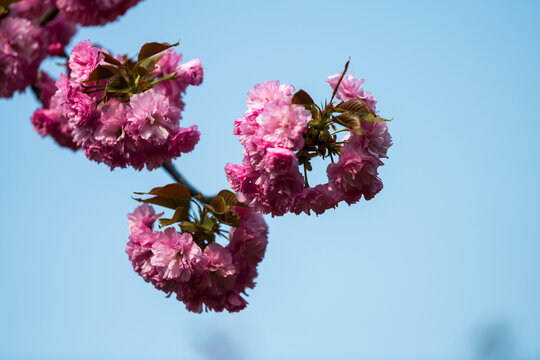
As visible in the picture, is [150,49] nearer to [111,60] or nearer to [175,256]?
[111,60]

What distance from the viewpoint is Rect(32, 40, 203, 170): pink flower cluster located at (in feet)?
8.55

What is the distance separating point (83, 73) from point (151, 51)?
0.31m

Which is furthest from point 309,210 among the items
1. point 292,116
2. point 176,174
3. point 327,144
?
point 176,174

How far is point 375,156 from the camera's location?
2.34m

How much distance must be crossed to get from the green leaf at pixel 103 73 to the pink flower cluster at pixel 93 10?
369mm

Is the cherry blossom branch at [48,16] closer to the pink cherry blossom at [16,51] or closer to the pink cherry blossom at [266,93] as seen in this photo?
the pink cherry blossom at [16,51]

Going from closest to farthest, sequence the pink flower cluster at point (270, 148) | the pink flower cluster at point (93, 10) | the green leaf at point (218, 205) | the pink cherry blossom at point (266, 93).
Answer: the pink flower cluster at point (270, 148), the pink cherry blossom at point (266, 93), the green leaf at point (218, 205), the pink flower cluster at point (93, 10)

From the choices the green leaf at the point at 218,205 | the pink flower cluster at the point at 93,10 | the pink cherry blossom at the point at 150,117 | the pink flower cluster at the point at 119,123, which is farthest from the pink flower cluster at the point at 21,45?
the green leaf at the point at 218,205

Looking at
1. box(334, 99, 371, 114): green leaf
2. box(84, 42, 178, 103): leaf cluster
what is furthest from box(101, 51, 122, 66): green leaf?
box(334, 99, 371, 114): green leaf

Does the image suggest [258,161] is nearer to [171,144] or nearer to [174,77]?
[171,144]

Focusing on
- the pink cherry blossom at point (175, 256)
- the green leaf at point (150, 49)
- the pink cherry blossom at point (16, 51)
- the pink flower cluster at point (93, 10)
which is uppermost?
the pink cherry blossom at point (16, 51)

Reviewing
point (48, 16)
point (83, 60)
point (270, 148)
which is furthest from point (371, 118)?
point (48, 16)

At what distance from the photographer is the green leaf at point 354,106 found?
225 cm

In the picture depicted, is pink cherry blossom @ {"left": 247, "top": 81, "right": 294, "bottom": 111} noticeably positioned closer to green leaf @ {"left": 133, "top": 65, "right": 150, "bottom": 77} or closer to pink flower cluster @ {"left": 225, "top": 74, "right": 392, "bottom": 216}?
pink flower cluster @ {"left": 225, "top": 74, "right": 392, "bottom": 216}
